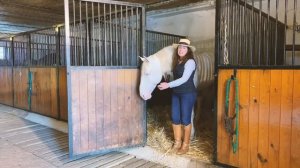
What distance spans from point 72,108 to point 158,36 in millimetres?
2998

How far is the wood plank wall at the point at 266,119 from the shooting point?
6.05 ft

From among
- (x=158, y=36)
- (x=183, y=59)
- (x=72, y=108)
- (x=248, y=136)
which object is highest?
(x=158, y=36)

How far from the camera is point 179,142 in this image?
9.00ft

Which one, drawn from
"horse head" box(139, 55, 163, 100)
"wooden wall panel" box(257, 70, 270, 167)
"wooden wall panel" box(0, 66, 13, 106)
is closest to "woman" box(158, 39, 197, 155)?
"horse head" box(139, 55, 163, 100)

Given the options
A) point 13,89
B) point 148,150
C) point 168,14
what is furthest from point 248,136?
point 13,89

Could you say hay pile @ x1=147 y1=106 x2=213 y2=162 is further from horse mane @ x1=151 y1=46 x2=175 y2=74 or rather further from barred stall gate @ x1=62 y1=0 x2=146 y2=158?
horse mane @ x1=151 y1=46 x2=175 y2=74

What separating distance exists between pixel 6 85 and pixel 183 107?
192 inches

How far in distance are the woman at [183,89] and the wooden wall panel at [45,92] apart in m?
2.32

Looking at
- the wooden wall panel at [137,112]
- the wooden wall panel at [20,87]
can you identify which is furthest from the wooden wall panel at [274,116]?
the wooden wall panel at [20,87]

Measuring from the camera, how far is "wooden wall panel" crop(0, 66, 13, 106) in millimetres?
5566

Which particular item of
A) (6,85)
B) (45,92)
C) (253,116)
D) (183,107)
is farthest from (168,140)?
(6,85)

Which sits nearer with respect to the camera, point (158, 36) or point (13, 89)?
point (158, 36)

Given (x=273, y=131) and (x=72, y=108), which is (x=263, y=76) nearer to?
(x=273, y=131)

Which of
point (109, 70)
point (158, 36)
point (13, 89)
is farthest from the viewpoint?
point (13, 89)
